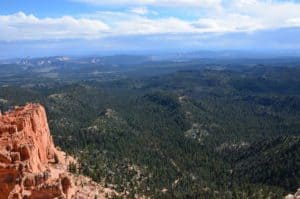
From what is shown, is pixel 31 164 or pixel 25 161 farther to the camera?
pixel 31 164

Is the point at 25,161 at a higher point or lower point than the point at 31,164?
higher

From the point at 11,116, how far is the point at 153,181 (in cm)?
5241

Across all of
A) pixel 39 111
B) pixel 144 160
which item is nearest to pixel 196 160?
pixel 144 160

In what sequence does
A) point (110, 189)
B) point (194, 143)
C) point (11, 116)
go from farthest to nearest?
point (194, 143)
point (110, 189)
point (11, 116)

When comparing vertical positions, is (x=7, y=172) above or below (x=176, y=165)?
above

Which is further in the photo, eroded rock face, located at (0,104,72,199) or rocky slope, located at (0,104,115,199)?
rocky slope, located at (0,104,115,199)

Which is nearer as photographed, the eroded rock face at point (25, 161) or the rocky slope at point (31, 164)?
the eroded rock face at point (25, 161)

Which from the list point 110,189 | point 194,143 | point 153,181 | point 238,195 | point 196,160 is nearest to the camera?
point 110,189

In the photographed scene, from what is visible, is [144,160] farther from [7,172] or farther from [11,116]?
[7,172]

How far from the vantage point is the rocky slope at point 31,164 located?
6769 centimetres

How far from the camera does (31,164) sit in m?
73.9

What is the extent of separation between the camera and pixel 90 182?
100 metres

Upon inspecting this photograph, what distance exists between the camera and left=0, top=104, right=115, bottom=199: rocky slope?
67.7 m

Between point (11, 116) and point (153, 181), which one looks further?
point (153, 181)
